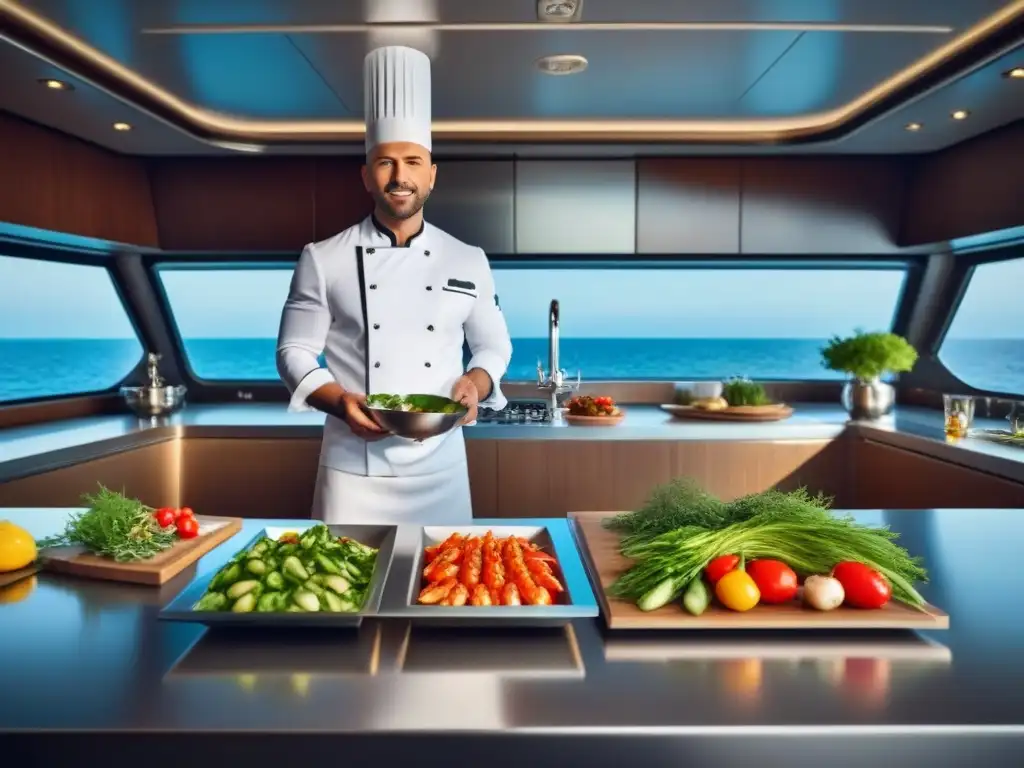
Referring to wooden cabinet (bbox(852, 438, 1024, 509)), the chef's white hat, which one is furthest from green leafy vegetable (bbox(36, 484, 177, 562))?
wooden cabinet (bbox(852, 438, 1024, 509))

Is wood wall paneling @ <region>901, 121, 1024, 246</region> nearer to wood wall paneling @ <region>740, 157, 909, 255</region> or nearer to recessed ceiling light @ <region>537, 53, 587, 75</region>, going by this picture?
wood wall paneling @ <region>740, 157, 909, 255</region>

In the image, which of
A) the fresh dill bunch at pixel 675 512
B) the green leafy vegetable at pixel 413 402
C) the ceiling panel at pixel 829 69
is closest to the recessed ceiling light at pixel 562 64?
the ceiling panel at pixel 829 69

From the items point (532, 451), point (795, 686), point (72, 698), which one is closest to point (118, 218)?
point (532, 451)

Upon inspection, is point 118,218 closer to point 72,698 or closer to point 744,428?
point 744,428

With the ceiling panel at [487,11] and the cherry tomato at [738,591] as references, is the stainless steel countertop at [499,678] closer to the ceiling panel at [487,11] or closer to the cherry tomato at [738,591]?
the cherry tomato at [738,591]

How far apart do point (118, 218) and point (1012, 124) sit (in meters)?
3.53

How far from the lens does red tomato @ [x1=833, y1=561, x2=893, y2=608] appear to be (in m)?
1.04

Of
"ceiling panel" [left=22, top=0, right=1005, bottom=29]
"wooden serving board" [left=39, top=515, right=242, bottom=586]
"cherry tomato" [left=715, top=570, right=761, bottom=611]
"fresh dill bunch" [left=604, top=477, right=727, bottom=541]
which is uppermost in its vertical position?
"ceiling panel" [left=22, top=0, right=1005, bottom=29]

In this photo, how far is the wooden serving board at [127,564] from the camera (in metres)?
1.23

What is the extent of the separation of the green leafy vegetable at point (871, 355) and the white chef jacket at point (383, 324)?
199cm

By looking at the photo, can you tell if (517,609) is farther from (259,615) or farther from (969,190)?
(969,190)

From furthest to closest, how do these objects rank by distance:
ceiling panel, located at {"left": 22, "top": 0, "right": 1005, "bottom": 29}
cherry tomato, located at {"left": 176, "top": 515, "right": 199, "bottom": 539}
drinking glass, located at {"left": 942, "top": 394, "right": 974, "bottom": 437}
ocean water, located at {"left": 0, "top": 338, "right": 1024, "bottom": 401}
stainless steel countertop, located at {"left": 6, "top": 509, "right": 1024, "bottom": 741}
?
ocean water, located at {"left": 0, "top": 338, "right": 1024, "bottom": 401}, drinking glass, located at {"left": 942, "top": 394, "right": 974, "bottom": 437}, ceiling panel, located at {"left": 22, "top": 0, "right": 1005, "bottom": 29}, cherry tomato, located at {"left": 176, "top": 515, "right": 199, "bottom": 539}, stainless steel countertop, located at {"left": 6, "top": 509, "right": 1024, "bottom": 741}

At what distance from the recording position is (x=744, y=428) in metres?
3.31

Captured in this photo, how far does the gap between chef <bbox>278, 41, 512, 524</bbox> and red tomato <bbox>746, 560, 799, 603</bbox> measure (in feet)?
3.22
